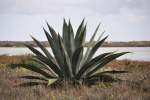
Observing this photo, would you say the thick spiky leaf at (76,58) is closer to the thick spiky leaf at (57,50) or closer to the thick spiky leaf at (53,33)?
the thick spiky leaf at (57,50)

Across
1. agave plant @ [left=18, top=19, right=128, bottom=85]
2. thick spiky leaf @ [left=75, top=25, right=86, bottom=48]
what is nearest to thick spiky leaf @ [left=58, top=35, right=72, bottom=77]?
agave plant @ [left=18, top=19, right=128, bottom=85]

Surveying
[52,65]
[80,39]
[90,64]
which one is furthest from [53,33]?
[90,64]

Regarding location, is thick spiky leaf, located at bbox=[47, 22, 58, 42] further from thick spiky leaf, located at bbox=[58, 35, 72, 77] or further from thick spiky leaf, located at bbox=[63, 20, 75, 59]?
thick spiky leaf, located at bbox=[58, 35, 72, 77]

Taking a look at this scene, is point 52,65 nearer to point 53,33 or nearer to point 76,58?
point 76,58

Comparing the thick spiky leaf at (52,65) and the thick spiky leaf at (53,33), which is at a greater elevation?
the thick spiky leaf at (53,33)

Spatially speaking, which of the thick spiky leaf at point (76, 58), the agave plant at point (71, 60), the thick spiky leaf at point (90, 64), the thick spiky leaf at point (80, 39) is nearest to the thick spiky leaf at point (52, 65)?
the agave plant at point (71, 60)

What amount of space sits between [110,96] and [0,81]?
3980 mm

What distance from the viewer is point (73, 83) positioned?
10266 millimetres

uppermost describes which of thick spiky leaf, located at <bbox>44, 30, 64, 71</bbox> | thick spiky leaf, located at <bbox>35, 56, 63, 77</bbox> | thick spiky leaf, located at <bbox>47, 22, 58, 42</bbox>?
thick spiky leaf, located at <bbox>47, 22, 58, 42</bbox>

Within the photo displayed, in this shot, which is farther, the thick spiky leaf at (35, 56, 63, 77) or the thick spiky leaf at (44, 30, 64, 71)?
the thick spiky leaf at (44, 30, 64, 71)

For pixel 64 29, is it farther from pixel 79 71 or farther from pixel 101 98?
pixel 101 98

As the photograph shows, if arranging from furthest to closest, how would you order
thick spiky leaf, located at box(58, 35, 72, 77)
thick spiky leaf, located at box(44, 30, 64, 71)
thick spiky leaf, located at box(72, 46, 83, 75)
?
1. thick spiky leaf, located at box(44, 30, 64, 71)
2. thick spiky leaf, located at box(58, 35, 72, 77)
3. thick spiky leaf, located at box(72, 46, 83, 75)

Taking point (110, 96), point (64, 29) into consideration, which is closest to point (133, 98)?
point (110, 96)

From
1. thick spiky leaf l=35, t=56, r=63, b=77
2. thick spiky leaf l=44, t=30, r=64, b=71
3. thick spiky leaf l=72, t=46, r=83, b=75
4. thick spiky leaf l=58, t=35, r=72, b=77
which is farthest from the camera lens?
thick spiky leaf l=44, t=30, r=64, b=71
